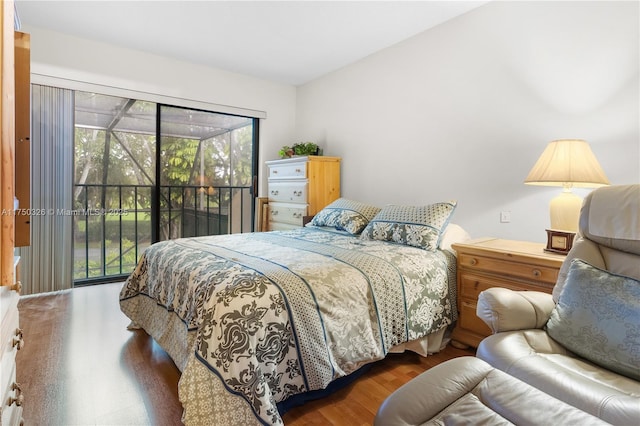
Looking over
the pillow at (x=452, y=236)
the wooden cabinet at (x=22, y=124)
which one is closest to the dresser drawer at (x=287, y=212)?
the pillow at (x=452, y=236)

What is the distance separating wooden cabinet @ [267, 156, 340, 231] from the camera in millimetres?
3859

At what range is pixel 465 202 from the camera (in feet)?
9.64

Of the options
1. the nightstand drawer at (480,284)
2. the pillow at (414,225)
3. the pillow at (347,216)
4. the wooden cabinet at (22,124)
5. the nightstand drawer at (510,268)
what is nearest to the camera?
the wooden cabinet at (22,124)

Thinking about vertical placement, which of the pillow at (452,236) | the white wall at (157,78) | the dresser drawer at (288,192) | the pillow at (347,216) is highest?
the white wall at (157,78)

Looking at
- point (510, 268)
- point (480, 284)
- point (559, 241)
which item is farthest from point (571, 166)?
point (480, 284)

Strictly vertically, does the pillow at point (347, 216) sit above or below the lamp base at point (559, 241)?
above

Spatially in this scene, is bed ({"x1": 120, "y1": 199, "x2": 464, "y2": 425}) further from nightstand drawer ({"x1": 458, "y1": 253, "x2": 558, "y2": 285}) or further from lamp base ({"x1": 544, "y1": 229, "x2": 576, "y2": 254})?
lamp base ({"x1": 544, "y1": 229, "x2": 576, "y2": 254})

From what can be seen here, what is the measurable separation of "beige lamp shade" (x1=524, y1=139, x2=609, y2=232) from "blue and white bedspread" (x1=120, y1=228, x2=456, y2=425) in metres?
0.72

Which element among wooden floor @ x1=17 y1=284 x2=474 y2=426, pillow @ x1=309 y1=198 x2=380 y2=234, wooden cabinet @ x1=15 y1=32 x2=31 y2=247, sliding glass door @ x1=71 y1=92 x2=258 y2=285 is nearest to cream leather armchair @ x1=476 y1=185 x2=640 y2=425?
Result: wooden floor @ x1=17 y1=284 x2=474 y2=426

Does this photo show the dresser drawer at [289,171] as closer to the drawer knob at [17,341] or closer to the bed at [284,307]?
the bed at [284,307]

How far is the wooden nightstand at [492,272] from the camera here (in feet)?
6.50

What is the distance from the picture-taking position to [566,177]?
200 cm

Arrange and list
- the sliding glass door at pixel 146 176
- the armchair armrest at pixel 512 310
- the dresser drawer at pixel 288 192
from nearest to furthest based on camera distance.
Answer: the armchair armrest at pixel 512 310, the sliding glass door at pixel 146 176, the dresser drawer at pixel 288 192

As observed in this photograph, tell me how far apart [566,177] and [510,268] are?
61cm
